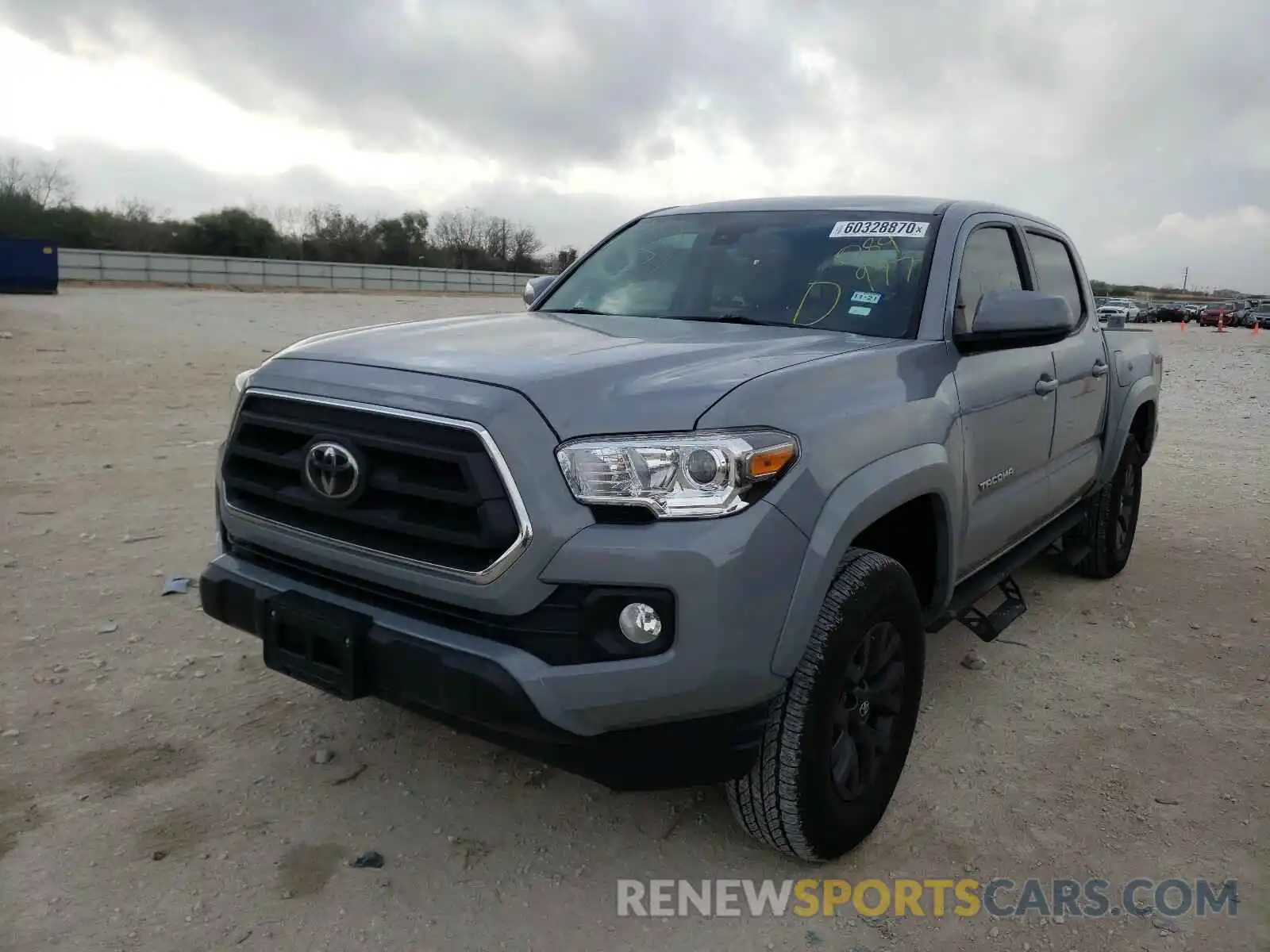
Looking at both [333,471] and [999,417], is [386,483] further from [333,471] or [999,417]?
[999,417]

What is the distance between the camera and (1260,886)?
269 centimetres

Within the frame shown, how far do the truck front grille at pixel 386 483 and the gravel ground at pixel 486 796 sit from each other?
0.90m

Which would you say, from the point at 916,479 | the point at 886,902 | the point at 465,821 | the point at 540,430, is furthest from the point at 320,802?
the point at 916,479

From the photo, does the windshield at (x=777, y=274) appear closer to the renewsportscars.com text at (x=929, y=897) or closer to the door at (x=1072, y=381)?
the door at (x=1072, y=381)

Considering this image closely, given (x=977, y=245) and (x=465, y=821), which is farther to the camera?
(x=977, y=245)

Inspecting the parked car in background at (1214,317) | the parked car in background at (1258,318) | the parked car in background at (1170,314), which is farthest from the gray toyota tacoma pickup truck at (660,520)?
the parked car in background at (1170,314)

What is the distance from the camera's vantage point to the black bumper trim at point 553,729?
2.23m

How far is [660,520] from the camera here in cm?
221

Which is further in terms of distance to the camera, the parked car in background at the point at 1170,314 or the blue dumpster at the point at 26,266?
the parked car in background at the point at 1170,314

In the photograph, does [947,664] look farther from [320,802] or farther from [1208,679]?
[320,802]

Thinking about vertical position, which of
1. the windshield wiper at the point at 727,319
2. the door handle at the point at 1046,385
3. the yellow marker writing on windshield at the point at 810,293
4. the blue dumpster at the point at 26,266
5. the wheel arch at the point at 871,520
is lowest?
the wheel arch at the point at 871,520

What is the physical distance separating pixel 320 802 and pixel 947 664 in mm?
2590

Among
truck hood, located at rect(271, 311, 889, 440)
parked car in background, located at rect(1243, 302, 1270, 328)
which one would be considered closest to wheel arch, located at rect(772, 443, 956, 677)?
truck hood, located at rect(271, 311, 889, 440)

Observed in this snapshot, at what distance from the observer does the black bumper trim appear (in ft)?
7.33
